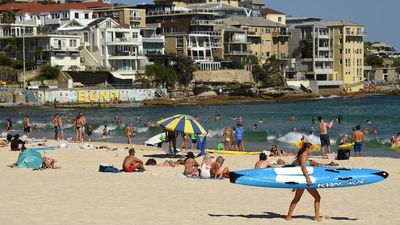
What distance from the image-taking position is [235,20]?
356 feet

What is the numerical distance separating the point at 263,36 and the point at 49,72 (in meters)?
37.5

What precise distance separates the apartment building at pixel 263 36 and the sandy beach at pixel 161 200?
287 ft

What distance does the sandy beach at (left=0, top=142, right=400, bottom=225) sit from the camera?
12.5 meters

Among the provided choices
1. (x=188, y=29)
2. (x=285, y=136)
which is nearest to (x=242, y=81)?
(x=188, y=29)

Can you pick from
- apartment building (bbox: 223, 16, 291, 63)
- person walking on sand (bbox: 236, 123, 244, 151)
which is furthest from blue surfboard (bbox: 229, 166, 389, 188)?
apartment building (bbox: 223, 16, 291, 63)

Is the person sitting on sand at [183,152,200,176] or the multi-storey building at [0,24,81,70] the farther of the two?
the multi-storey building at [0,24,81,70]

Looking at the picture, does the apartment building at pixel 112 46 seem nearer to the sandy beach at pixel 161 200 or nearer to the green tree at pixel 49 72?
the green tree at pixel 49 72

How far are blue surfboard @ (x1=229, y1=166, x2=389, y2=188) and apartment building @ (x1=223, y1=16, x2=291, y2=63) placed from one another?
9354 cm

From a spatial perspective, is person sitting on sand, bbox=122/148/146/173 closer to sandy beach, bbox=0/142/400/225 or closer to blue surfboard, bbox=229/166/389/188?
sandy beach, bbox=0/142/400/225

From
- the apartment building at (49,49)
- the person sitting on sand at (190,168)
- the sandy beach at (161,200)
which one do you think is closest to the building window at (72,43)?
the apartment building at (49,49)

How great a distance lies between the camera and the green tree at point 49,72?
81062mm

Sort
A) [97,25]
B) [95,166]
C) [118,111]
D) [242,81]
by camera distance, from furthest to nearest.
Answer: [242,81] → [97,25] → [118,111] → [95,166]

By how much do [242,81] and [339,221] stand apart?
86.1 meters

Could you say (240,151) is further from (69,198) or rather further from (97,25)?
(97,25)
